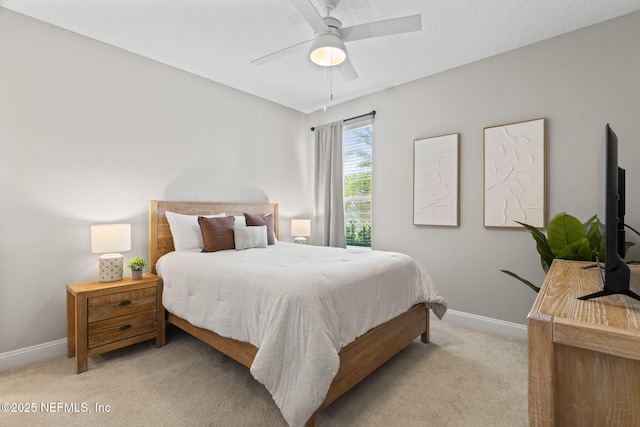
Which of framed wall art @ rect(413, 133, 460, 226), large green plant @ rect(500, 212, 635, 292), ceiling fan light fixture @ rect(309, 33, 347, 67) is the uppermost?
ceiling fan light fixture @ rect(309, 33, 347, 67)

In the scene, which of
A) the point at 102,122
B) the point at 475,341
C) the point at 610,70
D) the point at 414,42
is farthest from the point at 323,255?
the point at 610,70

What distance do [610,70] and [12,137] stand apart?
4.75 meters

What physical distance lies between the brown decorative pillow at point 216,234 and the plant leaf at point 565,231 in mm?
2687

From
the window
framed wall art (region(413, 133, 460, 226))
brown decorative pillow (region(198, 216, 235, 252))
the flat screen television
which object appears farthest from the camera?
the window

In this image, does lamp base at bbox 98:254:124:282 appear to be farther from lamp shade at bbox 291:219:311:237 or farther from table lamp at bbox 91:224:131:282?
lamp shade at bbox 291:219:311:237

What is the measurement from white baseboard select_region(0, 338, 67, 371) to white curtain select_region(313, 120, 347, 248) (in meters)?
2.99

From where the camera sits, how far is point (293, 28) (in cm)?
252

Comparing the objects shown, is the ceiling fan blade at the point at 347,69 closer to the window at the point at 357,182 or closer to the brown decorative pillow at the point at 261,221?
the window at the point at 357,182

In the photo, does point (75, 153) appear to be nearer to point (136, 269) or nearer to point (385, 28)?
point (136, 269)

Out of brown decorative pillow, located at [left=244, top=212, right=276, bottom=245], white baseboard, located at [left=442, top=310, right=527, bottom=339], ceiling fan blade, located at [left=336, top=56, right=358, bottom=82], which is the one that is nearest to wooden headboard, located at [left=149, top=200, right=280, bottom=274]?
brown decorative pillow, located at [left=244, top=212, right=276, bottom=245]

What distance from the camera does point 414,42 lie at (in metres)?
2.73

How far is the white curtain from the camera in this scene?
14.0 feet

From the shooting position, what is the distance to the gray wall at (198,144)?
2.35 meters

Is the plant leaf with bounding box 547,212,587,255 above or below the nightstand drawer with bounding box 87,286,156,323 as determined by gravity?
above
